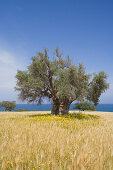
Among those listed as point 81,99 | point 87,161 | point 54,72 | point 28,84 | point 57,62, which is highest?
point 57,62

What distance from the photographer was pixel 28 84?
63.7ft

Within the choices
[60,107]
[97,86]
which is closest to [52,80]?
[60,107]

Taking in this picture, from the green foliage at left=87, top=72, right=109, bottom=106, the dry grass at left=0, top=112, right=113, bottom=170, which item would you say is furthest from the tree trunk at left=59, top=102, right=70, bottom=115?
the dry grass at left=0, top=112, right=113, bottom=170

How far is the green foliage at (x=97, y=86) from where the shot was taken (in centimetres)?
2105

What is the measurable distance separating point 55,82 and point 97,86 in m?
7.53

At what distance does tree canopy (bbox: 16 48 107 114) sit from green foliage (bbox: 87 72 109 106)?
0.17 m

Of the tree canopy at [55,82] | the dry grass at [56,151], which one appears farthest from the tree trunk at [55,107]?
the dry grass at [56,151]

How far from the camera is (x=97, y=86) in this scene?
2147cm

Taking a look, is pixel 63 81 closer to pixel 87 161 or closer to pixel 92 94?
pixel 92 94

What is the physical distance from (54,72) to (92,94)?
305 inches

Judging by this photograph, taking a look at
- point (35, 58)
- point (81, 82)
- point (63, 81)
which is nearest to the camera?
point (63, 81)

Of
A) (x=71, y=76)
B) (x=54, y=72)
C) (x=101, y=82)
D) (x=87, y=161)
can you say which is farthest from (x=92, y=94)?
(x=87, y=161)

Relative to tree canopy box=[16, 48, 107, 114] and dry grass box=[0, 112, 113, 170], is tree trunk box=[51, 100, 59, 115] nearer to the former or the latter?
tree canopy box=[16, 48, 107, 114]

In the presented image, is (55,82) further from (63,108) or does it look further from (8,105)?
(8,105)
